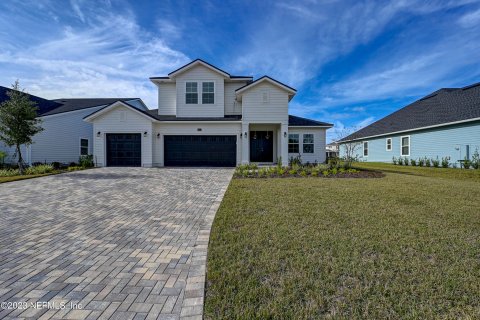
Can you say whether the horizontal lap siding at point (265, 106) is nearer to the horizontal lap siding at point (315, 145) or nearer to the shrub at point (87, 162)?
the horizontal lap siding at point (315, 145)

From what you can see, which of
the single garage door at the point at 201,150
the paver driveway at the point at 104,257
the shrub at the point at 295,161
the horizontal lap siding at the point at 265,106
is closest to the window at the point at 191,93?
the single garage door at the point at 201,150

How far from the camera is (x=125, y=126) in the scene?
1504cm

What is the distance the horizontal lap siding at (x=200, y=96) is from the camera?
16.2 meters

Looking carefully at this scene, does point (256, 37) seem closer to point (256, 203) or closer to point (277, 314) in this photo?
point (256, 203)

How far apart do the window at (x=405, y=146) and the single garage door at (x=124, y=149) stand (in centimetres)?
2282

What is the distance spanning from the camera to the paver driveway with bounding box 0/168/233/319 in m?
2.11

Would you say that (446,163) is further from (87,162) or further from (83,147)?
(83,147)

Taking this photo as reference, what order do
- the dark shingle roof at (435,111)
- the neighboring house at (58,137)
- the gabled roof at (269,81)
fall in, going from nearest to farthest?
1. the gabled roof at (269,81)
2. the neighboring house at (58,137)
3. the dark shingle roof at (435,111)

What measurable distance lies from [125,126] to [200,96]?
5.74 metres

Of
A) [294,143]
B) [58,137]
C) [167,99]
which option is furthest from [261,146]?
[58,137]

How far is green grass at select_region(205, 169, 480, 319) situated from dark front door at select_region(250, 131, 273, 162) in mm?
12565

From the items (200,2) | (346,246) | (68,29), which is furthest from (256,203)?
(68,29)

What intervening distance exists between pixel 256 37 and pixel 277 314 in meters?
13.9

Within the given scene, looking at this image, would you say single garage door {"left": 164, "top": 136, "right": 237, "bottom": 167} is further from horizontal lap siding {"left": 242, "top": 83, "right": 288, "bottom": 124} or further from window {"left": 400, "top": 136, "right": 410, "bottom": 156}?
window {"left": 400, "top": 136, "right": 410, "bottom": 156}
